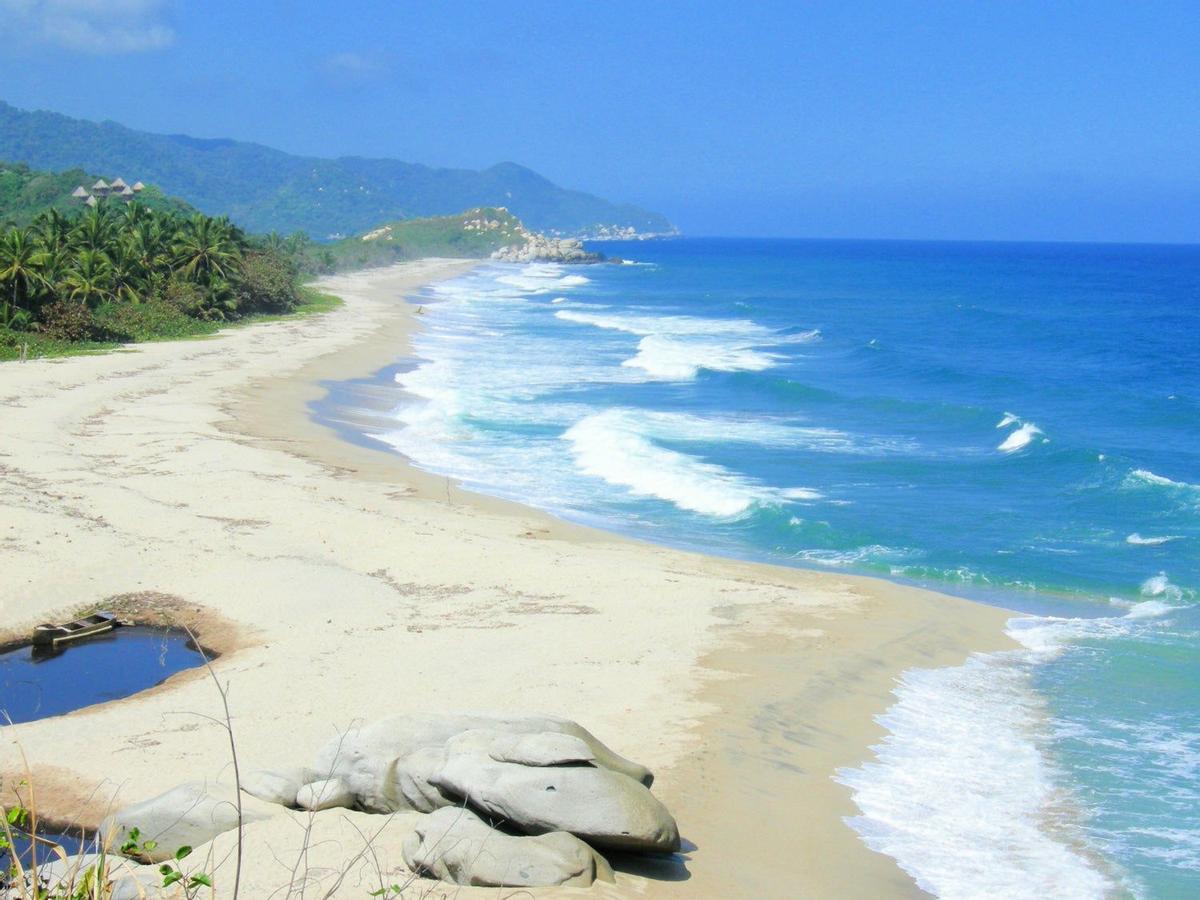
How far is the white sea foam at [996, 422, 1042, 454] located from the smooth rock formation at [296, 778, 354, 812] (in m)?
26.7

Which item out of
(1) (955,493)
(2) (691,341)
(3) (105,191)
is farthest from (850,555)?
(3) (105,191)

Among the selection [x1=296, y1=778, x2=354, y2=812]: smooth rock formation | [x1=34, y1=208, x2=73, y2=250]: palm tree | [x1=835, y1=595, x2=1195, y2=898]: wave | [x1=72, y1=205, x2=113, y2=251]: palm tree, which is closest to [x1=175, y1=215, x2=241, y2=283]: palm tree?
[x1=72, y1=205, x2=113, y2=251]: palm tree

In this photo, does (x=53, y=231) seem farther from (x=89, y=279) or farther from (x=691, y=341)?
(x=691, y=341)

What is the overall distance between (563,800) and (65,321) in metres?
41.4

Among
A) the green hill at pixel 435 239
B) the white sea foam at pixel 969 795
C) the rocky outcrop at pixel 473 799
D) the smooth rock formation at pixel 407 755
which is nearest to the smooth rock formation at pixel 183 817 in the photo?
the rocky outcrop at pixel 473 799

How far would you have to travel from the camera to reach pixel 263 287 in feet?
208

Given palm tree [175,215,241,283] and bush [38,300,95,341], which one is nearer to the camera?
bush [38,300,95,341]

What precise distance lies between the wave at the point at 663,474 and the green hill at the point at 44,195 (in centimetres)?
6082

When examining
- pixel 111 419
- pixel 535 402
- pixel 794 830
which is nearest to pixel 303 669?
pixel 794 830

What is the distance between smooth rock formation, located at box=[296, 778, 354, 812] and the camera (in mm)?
10047

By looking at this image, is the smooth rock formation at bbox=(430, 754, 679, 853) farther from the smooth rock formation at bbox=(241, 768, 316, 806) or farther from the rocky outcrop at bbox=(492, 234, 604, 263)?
the rocky outcrop at bbox=(492, 234, 604, 263)

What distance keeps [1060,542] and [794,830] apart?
49.3 feet

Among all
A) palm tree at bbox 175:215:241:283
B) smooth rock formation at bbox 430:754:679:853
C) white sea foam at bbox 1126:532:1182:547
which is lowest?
white sea foam at bbox 1126:532:1182:547

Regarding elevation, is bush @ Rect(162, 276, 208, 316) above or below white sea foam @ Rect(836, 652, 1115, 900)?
above
